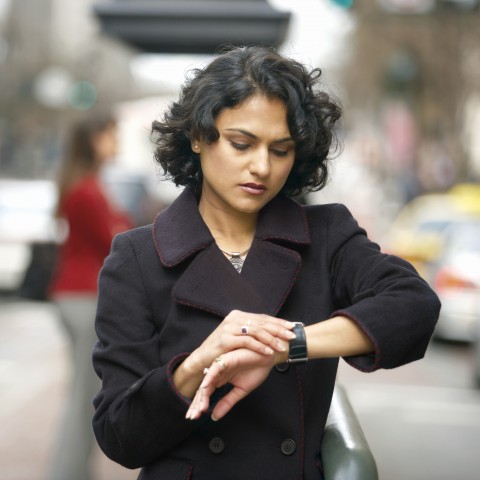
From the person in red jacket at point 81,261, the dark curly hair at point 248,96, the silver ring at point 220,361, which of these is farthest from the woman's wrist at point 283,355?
the person in red jacket at point 81,261

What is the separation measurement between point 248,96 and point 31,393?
7610mm

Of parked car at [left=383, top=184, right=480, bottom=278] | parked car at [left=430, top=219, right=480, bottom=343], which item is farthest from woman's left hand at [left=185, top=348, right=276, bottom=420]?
parked car at [left=383, top=184, right=480, bottom=278]

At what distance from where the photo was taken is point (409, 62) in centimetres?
3325

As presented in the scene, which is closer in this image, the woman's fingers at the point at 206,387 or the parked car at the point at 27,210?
the woman's fingers at the point at 206,387

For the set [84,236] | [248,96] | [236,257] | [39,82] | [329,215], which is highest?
[248,96]

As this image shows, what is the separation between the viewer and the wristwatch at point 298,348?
2.45m

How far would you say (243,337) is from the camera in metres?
2.36

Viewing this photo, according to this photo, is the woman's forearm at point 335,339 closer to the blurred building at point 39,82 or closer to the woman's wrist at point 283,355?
the woman's wrist at point 283,355

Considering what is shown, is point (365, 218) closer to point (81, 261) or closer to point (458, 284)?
point (458, 284)

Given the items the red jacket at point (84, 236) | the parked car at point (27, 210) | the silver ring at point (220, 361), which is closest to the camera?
the silver ring at point (220, 361)

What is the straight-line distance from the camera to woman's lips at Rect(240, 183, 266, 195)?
269 centimetres

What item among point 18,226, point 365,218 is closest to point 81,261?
point 18,226

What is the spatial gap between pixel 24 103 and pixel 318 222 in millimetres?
46863

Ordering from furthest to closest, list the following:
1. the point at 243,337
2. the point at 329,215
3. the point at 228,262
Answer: the point at 329,215
the point at 228,262
the point at 243,337
